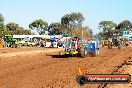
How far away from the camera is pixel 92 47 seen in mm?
27812

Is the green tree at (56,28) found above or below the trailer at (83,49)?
above

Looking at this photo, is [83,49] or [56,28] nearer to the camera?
[83,49]

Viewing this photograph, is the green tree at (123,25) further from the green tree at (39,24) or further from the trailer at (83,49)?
the trailer at (83,49)

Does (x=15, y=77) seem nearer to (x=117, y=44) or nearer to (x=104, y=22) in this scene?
(x=117, y=44)

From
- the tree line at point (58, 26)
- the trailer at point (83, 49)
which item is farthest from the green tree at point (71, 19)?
the trailer at point (83, 49)

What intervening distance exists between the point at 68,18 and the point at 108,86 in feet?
394

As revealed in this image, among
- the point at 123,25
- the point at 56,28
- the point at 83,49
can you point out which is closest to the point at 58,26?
the point at 56,28

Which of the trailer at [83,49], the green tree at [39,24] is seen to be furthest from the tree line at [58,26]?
the trailer at [83,49]

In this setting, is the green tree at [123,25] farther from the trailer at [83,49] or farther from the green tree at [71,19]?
the trailer at [83,49]

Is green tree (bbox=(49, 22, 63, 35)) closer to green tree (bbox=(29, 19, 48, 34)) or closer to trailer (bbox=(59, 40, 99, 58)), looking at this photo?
green tree (bbox=(29, 19, 48, 34))

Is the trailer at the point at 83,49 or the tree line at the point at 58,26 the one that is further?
the tree line at the point at 58,26

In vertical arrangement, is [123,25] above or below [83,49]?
above

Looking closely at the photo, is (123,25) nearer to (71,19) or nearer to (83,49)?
(71,19)

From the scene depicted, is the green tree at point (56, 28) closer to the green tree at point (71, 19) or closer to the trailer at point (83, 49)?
the green tree at point (71, 19)
